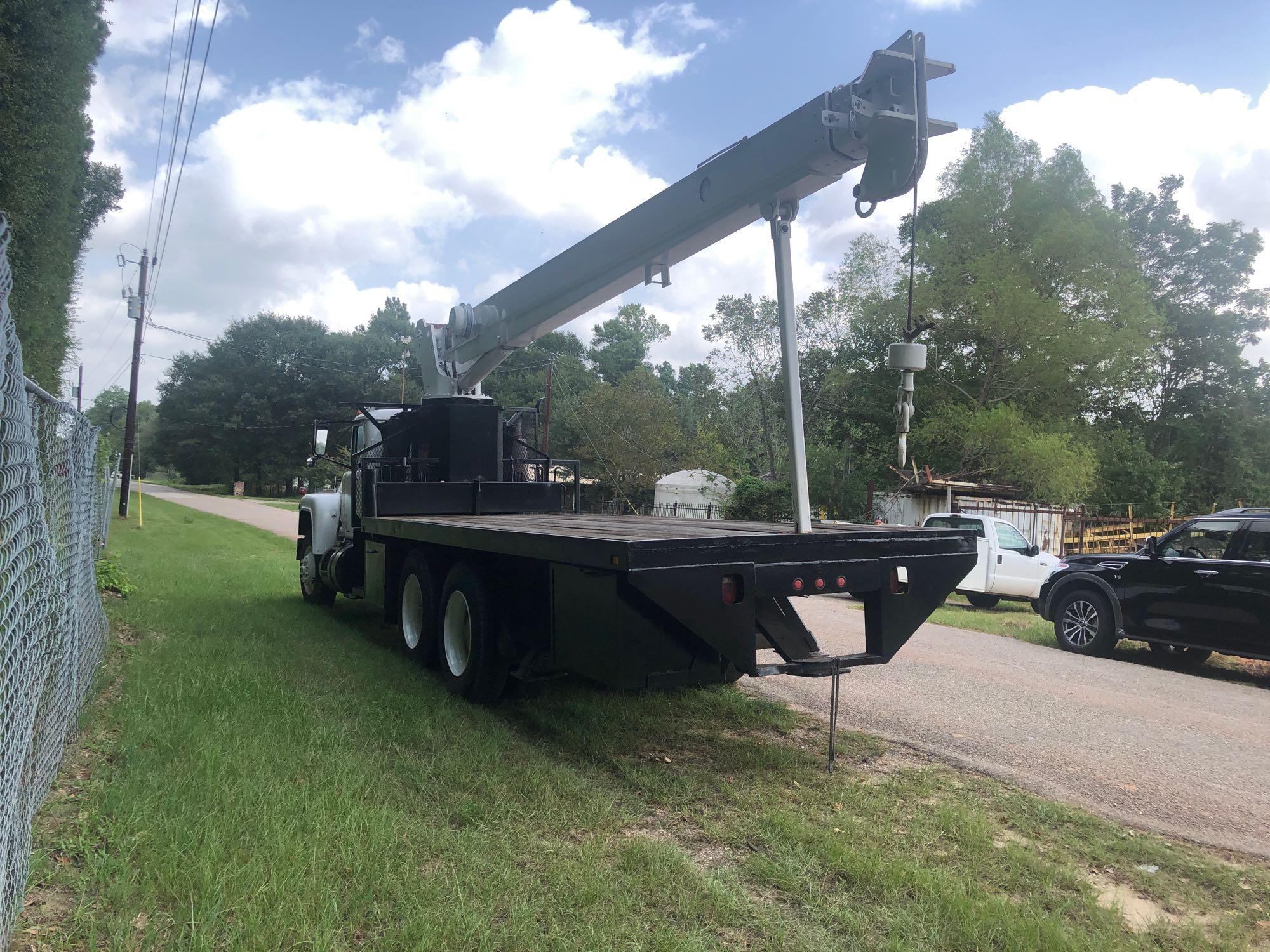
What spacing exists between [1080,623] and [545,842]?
838cm

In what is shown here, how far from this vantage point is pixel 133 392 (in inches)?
1222

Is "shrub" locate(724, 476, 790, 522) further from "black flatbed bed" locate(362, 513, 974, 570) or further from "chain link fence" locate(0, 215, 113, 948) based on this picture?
"chain link fence" locate(0, 215, 113, 948)

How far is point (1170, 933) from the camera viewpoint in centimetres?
337

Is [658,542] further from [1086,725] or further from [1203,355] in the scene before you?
[1203,355]

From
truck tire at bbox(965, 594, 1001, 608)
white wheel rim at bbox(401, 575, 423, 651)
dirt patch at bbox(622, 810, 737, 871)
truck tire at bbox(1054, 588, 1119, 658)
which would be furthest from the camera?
truck tire at bbox(965, 594, 1001, 608)

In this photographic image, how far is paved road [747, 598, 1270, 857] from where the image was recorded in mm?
4867

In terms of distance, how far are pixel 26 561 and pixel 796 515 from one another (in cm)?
386

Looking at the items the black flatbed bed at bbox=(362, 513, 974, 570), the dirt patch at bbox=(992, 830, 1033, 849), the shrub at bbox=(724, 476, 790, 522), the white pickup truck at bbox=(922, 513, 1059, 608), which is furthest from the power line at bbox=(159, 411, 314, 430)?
the dirt patch at bbox=(992, 830, 1033, 849)

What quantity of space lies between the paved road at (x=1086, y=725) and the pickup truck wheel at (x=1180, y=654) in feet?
2.41

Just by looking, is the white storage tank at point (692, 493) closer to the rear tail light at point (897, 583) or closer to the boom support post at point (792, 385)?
the boom support post at point (792, 385)

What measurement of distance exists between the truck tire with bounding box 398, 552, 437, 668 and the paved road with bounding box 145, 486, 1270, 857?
2.74 meters

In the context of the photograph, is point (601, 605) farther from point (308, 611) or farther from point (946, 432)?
point (946, 432)

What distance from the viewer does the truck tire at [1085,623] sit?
389 inches

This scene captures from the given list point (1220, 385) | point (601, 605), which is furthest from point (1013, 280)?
point (601, 605)
